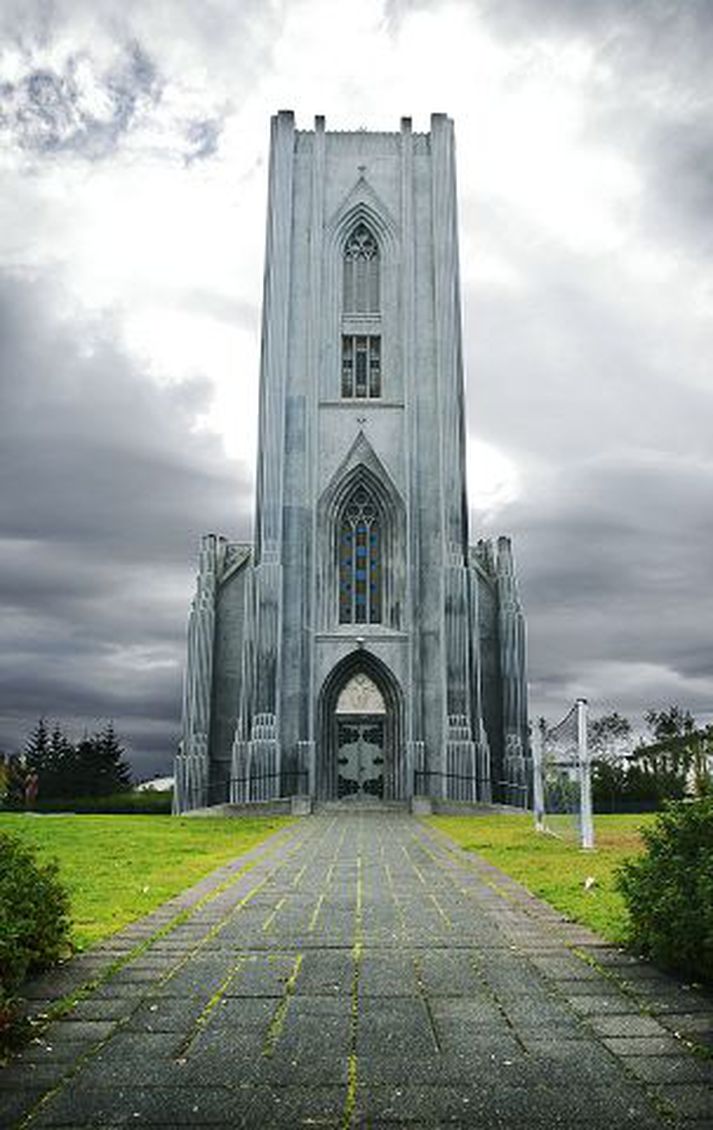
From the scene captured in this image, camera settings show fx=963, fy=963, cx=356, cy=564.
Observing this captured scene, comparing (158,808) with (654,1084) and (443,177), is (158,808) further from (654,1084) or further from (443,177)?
(654,1084)

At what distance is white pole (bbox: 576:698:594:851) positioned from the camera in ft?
46.4

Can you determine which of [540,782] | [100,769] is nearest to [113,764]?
[100,769]

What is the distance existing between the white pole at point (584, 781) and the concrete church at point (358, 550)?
52.7 ft

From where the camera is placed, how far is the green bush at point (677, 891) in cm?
549

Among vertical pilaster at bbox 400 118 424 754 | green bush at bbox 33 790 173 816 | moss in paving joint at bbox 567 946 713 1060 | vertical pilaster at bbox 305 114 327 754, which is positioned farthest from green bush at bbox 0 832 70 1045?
green bush at bbox 33 790 173 816

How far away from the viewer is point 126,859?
12.7 m

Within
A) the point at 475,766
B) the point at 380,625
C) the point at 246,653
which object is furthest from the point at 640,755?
the point at 246,653

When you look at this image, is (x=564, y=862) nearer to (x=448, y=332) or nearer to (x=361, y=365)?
(x=448, y=332)

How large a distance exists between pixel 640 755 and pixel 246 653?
14858 mm

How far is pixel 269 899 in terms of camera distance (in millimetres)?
8695

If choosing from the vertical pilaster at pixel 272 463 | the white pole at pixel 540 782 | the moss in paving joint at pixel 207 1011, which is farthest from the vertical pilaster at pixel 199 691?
the moss in paving joint at pixel 207 1011

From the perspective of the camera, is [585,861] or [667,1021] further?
[585,861]

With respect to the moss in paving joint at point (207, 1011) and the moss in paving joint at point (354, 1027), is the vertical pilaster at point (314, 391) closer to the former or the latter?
the moss in paving joint at point (354, 1027)

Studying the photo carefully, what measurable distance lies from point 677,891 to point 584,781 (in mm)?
9029
